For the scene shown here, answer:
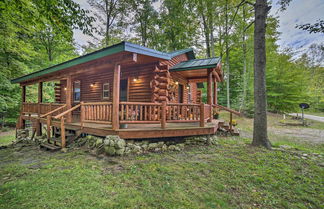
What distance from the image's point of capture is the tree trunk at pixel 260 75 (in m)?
→ 5.70

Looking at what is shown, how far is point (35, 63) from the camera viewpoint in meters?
A: 14.8

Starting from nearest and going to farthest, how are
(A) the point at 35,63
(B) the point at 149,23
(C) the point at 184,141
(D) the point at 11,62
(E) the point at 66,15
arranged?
(E) the point at 66,15 < (C) the point at 184,141 < (D) the point at 11,62 < (A) the point at 35,63 < (B) the point at 149,23

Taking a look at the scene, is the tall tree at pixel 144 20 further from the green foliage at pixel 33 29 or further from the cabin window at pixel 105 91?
the cabin window at pixel 105 91

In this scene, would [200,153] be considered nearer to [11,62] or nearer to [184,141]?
[184,141]

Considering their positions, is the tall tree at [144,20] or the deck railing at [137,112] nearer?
the deck railing at [137,112]

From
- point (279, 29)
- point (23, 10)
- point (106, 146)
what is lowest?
point (106, 146)

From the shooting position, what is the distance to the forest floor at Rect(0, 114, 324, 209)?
→ 8.13ft

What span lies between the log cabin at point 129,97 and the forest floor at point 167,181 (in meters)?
1.16

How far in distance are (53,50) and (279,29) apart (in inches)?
1107

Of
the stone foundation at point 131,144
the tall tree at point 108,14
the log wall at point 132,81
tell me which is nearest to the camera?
the stone foundation at point 131,144

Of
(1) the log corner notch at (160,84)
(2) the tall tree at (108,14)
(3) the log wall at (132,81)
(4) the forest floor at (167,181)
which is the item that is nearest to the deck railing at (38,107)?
(3) the log wall at (132,81)

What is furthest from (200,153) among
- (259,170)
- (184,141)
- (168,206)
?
(168,206)

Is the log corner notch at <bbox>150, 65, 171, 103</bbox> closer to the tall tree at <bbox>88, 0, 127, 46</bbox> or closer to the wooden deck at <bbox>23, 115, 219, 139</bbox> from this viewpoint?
the wooden deck at <bbox>23, 115, 219, 139</bbox>

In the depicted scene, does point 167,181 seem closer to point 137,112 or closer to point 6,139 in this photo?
point 137,112
